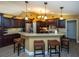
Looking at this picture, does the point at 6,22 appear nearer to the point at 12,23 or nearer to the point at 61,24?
the point at 12,23

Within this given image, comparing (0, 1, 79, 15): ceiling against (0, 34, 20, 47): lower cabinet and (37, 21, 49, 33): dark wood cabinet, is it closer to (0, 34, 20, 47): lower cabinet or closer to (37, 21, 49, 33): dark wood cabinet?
(0, 34, 20, 47): lower cabinet

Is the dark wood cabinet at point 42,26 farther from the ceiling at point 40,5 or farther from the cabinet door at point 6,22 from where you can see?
the cabinet door at point 6,22

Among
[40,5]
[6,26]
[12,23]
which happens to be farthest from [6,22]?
[40,5]

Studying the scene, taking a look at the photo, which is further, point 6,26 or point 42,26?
point 42,26

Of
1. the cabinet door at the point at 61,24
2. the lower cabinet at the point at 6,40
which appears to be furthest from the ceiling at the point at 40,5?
the cabinet door at the point at 61,24

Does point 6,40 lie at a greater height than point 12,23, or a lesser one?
lesser

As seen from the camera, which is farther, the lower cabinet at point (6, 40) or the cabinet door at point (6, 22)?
the cabinet door at point (6, 22)

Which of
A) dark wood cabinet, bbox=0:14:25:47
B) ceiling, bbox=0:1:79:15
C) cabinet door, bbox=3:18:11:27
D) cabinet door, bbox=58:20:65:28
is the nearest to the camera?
ceiling, bbox=0:1:79:15

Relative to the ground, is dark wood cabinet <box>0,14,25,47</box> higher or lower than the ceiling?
lower

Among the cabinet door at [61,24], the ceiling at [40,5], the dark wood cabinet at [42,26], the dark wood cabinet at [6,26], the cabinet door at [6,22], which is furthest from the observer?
the dark wood cabinet at [42,26]

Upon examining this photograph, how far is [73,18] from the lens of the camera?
10109mm

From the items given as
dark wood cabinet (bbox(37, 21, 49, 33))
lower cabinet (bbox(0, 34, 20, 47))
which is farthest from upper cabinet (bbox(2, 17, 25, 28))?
dark wood cabinet (bbox(37, 21, 49, 33))

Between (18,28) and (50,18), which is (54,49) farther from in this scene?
(50,18)

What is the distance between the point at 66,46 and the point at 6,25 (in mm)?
4146
